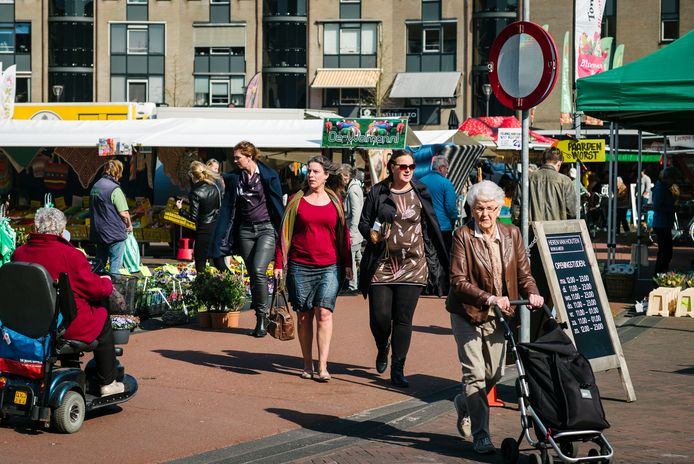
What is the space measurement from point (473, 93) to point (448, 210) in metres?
46.5

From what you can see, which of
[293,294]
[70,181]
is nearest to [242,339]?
[293,294]

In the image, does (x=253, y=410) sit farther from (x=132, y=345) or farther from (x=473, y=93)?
(x=473, y=93)

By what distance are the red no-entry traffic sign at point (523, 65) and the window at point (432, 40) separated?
53.2 metres

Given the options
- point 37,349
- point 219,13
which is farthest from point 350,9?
point 37,349

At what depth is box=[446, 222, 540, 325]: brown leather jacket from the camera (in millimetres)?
6684

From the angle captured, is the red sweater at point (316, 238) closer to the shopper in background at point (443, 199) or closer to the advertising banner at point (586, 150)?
the shopper in background at point (443, 199)

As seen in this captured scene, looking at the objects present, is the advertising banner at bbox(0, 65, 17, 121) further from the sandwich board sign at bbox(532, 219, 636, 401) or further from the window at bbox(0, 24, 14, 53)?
the window at bbox(0, 24, 14, 53)

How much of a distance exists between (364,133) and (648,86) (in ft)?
24.4

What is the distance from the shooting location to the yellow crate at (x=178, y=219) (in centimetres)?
2267

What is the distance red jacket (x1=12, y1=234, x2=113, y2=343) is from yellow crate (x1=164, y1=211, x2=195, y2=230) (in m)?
15.4

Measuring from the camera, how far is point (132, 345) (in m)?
10.7

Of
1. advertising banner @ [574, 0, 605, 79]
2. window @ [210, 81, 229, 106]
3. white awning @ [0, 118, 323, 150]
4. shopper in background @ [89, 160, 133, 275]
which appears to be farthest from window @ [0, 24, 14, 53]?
shopper in background @ [89, 160, 133, 275]

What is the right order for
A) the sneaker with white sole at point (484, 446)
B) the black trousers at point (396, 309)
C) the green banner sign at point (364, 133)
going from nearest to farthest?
the sneaker with white sole at point (484, 446) < the black trousers at point (396, 309) < the green banner sign at point (364, 133)

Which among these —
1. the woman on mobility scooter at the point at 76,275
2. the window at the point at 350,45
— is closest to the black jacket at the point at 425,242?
the woman on mobility scooter at the point at 76,275
